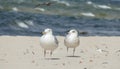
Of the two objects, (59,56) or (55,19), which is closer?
(59,56)

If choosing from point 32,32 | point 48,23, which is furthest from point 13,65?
point 48,23

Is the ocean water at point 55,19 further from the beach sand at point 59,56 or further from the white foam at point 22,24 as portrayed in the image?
the beach sand at point 59,56

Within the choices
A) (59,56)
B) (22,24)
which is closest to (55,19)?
(22,24)

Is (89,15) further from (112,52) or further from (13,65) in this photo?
(13,65)

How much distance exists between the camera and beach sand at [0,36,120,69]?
10.9 metres

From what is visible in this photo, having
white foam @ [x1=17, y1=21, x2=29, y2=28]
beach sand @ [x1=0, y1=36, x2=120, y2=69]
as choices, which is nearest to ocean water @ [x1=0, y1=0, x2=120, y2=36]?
white foam @ [x1=17, y1=21, x2=29, y2=28]

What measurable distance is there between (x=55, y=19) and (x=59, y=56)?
19077 millimetres

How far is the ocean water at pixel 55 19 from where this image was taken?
25797 millimetres

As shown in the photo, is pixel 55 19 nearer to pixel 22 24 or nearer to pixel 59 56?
A: pixel 22 24

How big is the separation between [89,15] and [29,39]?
69.2 ft

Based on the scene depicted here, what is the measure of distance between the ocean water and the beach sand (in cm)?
761

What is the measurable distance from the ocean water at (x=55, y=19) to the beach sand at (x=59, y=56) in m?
7.61

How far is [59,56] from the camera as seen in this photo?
12.8 m

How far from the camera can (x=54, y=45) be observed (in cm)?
1218
